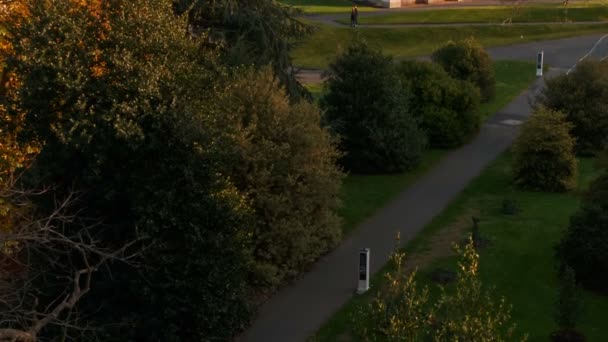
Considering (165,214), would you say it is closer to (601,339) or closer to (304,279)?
(304,279)

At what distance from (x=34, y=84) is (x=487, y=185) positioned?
13069mm

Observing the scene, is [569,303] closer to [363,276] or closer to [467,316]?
[363,276]

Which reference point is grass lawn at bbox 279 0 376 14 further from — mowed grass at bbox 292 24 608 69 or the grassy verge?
the grassy verge

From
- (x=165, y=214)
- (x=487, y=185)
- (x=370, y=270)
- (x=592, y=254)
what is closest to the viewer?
(x=165, y=214)

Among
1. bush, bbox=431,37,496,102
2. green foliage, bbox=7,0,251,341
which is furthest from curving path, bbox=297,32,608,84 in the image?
green foliage, bbox=7,0,251,341

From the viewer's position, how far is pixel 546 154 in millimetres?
22984

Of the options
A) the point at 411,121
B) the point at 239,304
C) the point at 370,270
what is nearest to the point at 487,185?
the point at 411,121

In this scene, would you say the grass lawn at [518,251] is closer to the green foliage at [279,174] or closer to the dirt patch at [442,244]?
the dirt patch at [442,244]

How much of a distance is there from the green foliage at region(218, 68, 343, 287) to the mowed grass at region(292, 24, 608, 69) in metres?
25.5

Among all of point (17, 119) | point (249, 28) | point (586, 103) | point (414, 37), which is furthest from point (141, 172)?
point (414, 37)

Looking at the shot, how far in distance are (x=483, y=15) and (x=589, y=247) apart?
39453 mm

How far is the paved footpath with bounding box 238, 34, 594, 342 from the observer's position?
15.2 metres

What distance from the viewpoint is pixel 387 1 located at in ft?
197

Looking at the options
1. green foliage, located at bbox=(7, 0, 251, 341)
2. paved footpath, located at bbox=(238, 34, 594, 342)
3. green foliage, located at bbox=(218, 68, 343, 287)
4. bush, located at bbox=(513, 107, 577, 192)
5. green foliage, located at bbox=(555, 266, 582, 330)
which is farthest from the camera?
bush, located at bbox=(513, 107, 577, 192)
